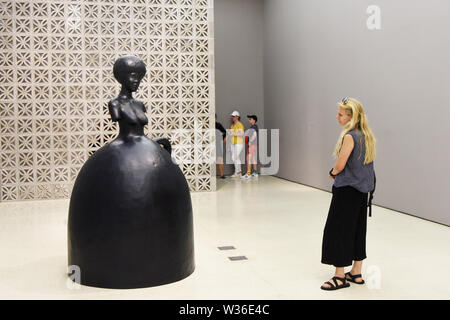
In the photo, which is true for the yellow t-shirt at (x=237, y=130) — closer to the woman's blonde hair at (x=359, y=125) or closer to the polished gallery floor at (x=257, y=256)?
the polished gallery floor at (x=257, y=256)

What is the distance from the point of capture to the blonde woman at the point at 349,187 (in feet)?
14.3

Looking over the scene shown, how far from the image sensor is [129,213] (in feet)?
14.7

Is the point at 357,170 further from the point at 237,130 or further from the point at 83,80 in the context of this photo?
the point at 237,130

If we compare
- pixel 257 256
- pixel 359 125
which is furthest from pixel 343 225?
pixel 257 256

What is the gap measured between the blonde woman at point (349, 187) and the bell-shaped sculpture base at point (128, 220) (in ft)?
4.61

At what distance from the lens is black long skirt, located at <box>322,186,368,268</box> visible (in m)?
4.45

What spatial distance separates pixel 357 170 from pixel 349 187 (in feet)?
0.55

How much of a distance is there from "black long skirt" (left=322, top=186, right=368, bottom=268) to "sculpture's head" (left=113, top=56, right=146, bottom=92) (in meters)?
2.14

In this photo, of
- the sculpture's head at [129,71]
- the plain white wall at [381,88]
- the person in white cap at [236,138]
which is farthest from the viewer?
the person in white cap at [236,138]

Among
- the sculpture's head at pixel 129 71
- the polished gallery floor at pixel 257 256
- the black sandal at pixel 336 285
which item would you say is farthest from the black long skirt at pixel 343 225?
the sculpture's head at pixel 129 71

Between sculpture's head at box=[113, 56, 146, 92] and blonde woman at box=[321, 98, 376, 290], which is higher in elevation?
sculpture's head at box=[113, 56, 146, 92]

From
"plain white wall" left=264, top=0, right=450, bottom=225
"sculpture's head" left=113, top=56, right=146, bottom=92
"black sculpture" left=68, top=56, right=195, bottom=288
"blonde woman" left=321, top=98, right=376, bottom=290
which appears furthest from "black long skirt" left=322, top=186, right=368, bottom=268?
"plain white wall" left=264, top=0, right=450, bottom=225

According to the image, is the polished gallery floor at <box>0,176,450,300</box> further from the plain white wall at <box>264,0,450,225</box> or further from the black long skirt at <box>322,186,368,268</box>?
the plain white wall at <box>264,0,450,225</box>

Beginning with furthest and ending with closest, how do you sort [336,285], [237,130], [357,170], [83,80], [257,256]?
[237,130] < [83,80] < [257,256] < [336,285] < [357,170]
